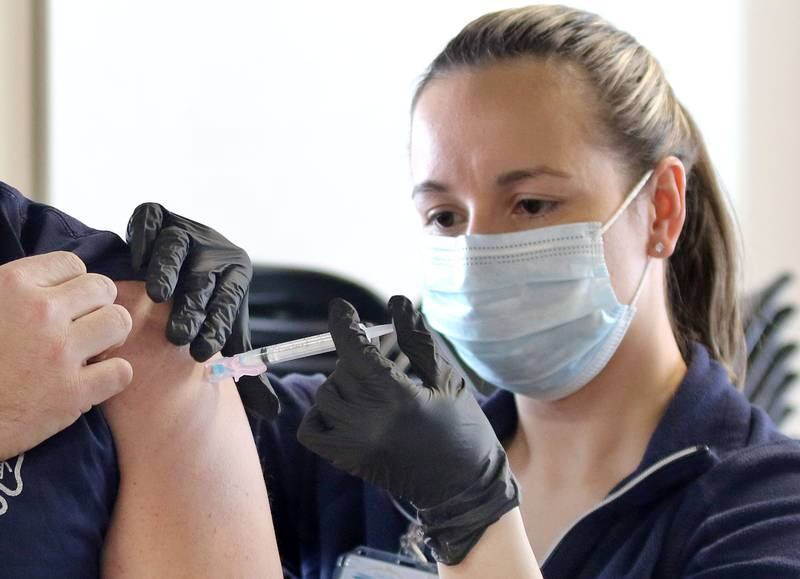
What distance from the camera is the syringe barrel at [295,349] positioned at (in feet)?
3.73

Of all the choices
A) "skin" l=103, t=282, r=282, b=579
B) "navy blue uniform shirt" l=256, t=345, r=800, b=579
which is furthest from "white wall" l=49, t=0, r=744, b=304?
"skin" l=103, t=282, r=282, b=579

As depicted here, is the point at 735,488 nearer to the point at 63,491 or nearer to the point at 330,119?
the point at 63,491

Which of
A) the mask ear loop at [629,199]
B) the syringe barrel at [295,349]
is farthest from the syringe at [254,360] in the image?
the mask ear loop at [629,199]

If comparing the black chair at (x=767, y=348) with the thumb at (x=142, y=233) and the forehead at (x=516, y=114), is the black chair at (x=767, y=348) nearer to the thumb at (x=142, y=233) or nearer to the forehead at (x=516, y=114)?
the forehead at (x=516, y=114)

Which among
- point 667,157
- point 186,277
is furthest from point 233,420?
point 667,157

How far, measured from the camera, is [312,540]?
5.57ft

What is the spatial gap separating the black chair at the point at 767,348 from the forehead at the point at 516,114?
85cm

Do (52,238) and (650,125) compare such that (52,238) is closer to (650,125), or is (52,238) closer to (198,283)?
(198,283)

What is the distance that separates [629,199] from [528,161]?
0.19 meters

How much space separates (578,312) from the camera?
160 centimetres

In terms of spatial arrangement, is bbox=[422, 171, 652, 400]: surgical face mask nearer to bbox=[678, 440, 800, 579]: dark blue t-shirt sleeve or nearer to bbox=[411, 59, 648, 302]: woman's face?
bbox=[411, 59, 648, 302]: woman's face

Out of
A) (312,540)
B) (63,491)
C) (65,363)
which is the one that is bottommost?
(312,540)

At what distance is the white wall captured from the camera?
2.63 metres

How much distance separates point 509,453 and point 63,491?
38.1 inches
